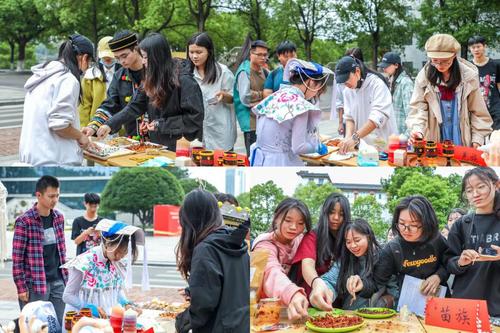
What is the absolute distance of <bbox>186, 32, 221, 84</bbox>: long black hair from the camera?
211 inches

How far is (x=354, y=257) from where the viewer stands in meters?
3.58

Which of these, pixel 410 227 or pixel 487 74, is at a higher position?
pixel 487 74

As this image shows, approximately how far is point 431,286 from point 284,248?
29.1 inches

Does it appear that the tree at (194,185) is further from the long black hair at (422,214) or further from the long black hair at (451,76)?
the long black hair at (451,76)

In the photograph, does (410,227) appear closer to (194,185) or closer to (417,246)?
(417,246)

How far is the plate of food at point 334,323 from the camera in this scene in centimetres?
319

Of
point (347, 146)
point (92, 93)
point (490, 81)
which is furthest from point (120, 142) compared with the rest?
point (490, 81)

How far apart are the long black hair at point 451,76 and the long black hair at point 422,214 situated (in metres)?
1.51

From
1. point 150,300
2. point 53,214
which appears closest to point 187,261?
point 150,300

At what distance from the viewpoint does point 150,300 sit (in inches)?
153

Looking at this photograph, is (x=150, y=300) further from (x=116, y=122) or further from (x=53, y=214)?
(x=116, y=122)

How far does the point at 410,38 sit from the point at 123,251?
22.2 metres

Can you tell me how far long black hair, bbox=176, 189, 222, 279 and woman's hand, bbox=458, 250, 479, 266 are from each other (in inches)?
47.3

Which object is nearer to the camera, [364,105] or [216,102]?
[364,105]
